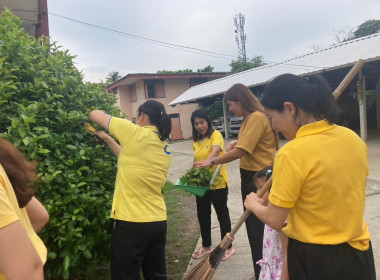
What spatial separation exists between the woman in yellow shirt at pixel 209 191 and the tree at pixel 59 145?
133 centimetres

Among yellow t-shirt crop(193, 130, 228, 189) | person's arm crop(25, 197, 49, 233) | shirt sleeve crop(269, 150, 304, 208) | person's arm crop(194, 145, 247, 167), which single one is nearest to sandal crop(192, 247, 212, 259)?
yellow t-shirt crop(193, 130, 228, 189)

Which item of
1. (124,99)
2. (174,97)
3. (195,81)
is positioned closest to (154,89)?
(174,97)

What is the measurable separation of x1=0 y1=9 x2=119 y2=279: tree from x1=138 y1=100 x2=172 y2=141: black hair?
0.45 metres

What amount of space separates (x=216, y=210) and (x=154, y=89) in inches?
837

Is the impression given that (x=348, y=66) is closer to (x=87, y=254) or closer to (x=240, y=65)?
(x=87, y=254)

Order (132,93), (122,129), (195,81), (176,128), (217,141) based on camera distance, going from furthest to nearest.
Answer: (195,81) < (132,93) < (176,128) < (217,141) < (122,129)

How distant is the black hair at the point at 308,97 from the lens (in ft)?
4.81

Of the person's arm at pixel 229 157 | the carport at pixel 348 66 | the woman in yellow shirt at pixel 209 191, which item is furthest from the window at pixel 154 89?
the person's arm at pixel 229 157

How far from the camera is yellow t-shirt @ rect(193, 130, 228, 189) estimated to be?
352 centimetres

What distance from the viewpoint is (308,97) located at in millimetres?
1472

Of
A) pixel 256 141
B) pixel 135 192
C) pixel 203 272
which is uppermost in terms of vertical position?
pixel 256 141

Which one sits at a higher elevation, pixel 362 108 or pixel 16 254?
pixel 362 108

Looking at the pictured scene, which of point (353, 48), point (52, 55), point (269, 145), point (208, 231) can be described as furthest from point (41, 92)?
point (353, 48)

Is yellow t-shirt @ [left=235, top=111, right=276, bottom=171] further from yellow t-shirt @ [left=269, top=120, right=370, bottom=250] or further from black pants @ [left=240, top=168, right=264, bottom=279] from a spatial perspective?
yellow t-shirt @ [left=269, top=120, right=370, bottom=250]
